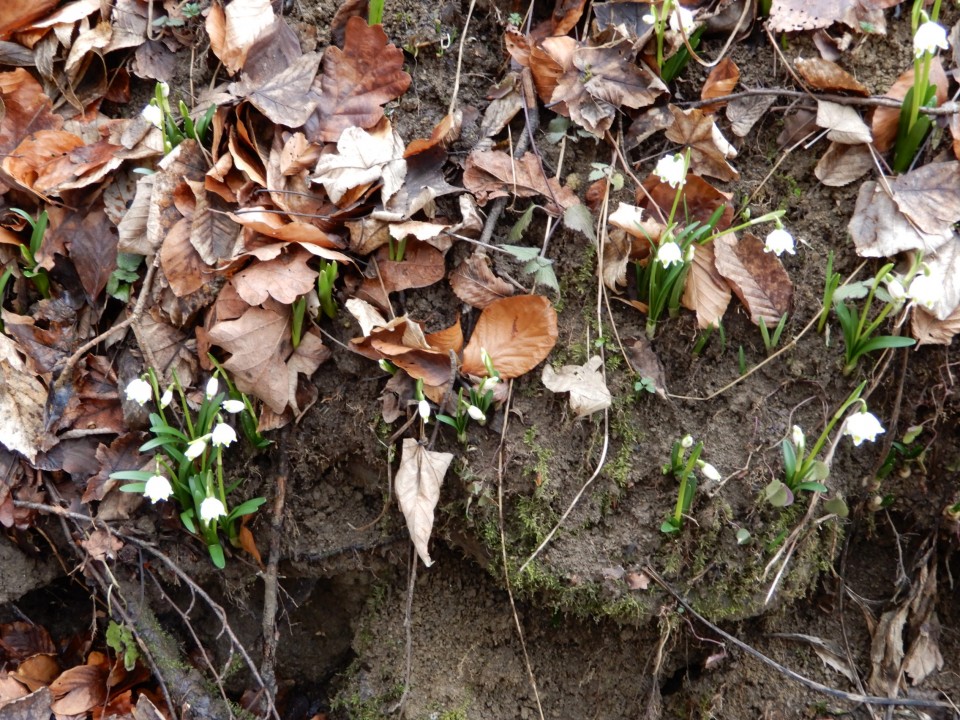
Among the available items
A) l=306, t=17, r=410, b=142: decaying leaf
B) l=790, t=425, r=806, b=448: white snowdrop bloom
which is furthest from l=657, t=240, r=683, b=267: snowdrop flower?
l=306, t=17, r=410, b=142: decaying leaf

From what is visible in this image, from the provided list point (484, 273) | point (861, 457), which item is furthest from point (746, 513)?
point (484, 273)

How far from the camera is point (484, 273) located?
2.11 m

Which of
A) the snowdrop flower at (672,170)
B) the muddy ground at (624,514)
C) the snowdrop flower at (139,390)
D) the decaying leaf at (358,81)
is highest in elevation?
the decaying leaf at (358,81)

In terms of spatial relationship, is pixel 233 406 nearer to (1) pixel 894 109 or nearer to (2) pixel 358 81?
(2) pixel 358 81

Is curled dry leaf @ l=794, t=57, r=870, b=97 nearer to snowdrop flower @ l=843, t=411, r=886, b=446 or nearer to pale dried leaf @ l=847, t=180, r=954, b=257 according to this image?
pale dried leaf @ l=847, t=180, r=954, b=257

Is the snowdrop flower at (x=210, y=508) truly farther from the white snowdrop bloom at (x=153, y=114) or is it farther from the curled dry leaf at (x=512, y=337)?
the white snowdrop bloom at (x=153, y=114)

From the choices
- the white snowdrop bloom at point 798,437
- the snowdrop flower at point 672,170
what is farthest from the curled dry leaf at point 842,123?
the white snowdrop bloom at point 798,437

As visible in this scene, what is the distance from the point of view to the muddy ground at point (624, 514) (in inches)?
79.3

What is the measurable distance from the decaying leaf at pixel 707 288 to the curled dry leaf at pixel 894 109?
0.60m

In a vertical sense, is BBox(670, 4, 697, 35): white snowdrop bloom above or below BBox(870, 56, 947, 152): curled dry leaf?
above

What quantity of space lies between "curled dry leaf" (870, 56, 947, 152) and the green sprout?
2.04 m

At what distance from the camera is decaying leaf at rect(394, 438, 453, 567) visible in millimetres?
2047

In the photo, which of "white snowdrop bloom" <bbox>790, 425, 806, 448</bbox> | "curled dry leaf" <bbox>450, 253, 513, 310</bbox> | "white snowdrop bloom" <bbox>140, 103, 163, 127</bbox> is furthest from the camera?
"white snowdrop bloom" <bbox>140, 103, 163, 127</bbox>

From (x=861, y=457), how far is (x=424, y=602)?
142 cm
